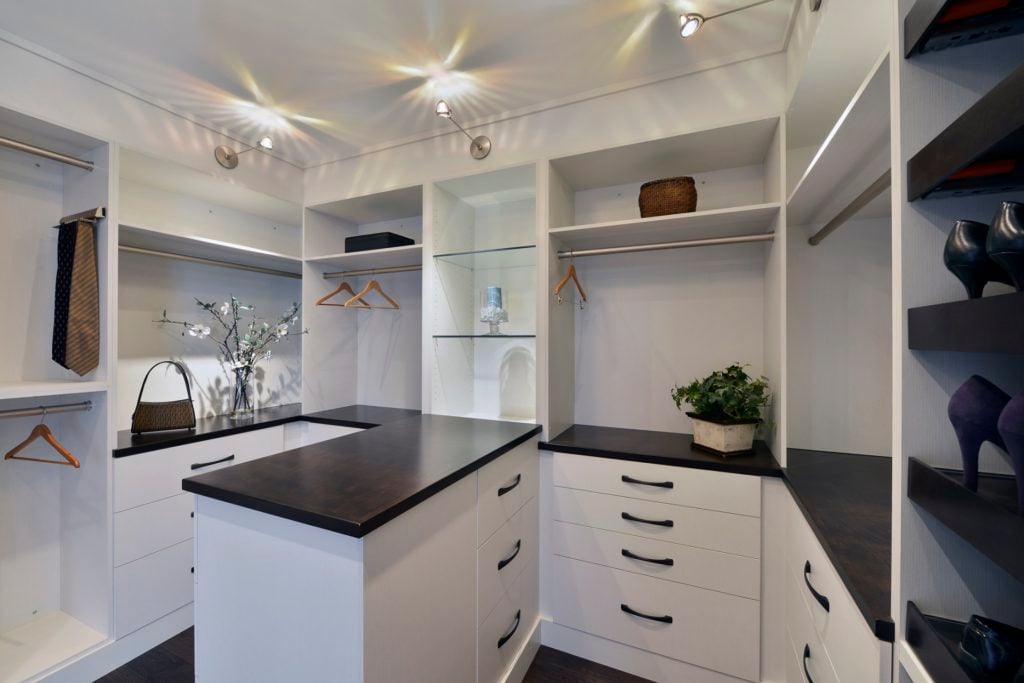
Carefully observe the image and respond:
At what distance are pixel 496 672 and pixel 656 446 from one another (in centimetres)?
106

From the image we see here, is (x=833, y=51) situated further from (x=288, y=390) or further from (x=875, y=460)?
(x=288, y=390)

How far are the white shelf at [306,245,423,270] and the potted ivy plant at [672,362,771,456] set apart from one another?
5.25ft

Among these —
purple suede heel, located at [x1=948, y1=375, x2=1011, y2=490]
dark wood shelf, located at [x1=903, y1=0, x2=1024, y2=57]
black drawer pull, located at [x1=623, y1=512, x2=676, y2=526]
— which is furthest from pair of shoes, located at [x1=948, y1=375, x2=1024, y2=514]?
black drawer pull, located at [x1=623, y1=512, x2=676, y2=526]

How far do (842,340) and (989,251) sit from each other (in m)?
1.55

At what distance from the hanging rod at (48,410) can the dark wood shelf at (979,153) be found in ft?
8.86

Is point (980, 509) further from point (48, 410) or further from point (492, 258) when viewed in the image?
point (48, 410)

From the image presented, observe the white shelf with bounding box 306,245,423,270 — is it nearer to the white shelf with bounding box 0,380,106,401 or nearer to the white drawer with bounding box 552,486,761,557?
the white shelf with bounding box 0,380,106,401

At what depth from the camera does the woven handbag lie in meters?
1.97

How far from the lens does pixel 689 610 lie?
1639 millimetres

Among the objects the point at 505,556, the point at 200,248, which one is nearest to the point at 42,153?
the point at 200,248

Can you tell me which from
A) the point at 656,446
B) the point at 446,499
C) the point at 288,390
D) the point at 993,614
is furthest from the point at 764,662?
the point at 288,390

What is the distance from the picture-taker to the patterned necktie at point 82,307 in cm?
168

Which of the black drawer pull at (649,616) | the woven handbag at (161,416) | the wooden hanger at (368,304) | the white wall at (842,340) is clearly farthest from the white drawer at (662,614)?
the woven handbag at (161,416)

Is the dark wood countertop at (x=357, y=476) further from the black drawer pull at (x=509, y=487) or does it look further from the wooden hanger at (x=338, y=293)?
the wooden hanger at (x=338, y=293)
